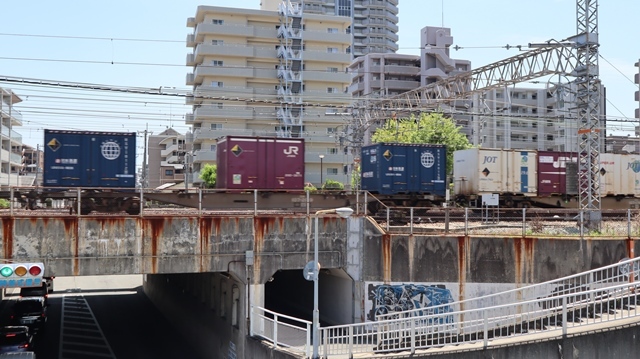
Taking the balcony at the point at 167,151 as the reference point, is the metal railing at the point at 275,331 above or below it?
below

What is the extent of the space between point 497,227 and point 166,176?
87.4m

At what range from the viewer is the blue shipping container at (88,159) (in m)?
27.2

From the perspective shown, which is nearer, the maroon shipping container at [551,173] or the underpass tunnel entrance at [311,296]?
the underpass tunnel entrance at [311,296]

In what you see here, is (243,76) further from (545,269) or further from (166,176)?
(545,269)

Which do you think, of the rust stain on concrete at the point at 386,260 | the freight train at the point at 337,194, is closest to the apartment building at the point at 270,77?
the freight train at the point at 337,194

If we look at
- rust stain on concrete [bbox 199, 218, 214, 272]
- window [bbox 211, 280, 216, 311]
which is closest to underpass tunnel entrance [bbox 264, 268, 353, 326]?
window [bbox 211, 280, 216, 311]

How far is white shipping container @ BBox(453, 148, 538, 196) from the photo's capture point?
37062 millimetres

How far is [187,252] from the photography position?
22438 millimetres

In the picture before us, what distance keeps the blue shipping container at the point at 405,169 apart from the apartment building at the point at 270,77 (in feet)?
135

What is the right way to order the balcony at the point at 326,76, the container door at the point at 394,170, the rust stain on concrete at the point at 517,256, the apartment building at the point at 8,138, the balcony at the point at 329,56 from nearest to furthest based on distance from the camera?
the rust stain on concrete at the point at 517,256 < the container door at the point at 394,170 < the apartment building at the point at 8,138 < the balcony at the point at 326,76 < the balcony at the point at 329,56

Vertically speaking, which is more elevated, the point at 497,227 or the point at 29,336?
the point at 497,227

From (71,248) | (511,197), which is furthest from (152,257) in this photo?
(511,197)

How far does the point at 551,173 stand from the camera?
38906 mm

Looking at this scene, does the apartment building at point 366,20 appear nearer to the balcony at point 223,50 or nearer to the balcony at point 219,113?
the balcony at point 223,50
